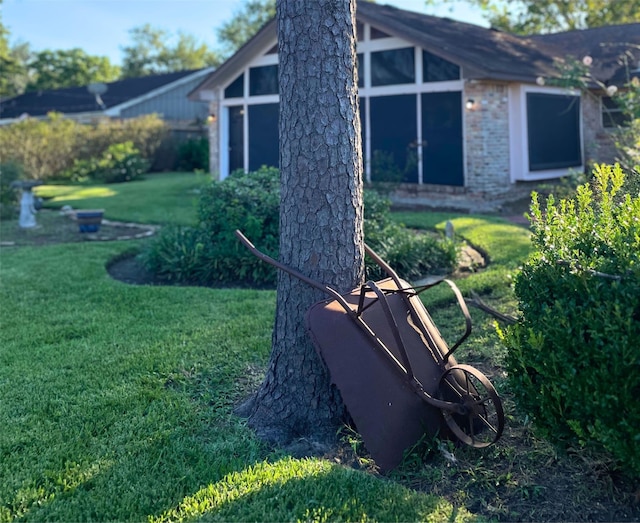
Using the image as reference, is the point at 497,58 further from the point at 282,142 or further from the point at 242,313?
the point at 282,142

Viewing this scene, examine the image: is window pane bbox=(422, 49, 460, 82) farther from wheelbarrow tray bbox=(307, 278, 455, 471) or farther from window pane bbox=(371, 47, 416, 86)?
wheelbarrow tray bbox=(307, 278, 455, 471)

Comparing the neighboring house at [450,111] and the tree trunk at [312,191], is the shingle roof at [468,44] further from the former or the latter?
the tree trunk at [312,191]

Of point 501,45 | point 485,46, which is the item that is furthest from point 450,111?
point 501,45

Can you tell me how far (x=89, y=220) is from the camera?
10039 millimetres

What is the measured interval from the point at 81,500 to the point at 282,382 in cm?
114

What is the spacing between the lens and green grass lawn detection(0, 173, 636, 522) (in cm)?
258

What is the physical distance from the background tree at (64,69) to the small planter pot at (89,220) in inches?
1312

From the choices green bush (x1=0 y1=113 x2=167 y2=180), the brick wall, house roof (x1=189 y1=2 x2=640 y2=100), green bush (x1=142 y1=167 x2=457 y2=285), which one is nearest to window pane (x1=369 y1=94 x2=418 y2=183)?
the brick wall

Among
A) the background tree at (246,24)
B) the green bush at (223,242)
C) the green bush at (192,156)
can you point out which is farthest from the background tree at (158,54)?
the green bush at (223,242)

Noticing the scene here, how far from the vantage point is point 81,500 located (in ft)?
8.61

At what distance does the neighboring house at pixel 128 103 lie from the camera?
2680cm

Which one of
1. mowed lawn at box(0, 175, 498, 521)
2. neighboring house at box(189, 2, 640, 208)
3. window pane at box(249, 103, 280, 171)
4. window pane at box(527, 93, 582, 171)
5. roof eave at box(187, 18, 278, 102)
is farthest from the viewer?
window pane at box(249, 103, 280, 171)

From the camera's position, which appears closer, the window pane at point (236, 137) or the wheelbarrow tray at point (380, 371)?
the wheelbarrow tray at point (380, 371)

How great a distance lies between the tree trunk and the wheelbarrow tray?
28 cm
